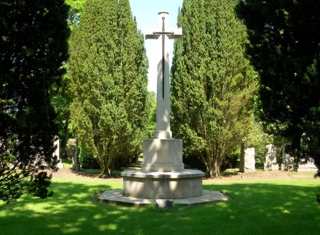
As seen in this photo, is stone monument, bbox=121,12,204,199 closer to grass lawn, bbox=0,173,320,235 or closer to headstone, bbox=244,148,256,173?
grass lawn, bbox=0,173,320,235

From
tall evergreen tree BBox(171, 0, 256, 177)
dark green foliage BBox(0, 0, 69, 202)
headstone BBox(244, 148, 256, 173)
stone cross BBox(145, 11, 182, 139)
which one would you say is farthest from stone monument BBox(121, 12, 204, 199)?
headstone BBox(244, 148, 256, 173)

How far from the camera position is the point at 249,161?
19.4 meters

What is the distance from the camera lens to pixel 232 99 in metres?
15.9

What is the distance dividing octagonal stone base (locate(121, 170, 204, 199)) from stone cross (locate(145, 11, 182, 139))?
132cm

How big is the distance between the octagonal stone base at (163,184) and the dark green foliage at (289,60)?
3.84 meters

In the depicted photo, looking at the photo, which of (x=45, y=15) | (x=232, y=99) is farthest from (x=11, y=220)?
(x=232, y=99)

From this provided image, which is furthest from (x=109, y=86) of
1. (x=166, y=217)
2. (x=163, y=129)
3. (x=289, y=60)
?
(x=289, y=60)

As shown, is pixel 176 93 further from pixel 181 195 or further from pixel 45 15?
pixel 45 15

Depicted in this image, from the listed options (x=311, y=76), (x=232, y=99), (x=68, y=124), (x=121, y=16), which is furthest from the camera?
(x=68, y=124)

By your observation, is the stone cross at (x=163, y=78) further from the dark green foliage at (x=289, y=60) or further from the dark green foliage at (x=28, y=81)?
the dark green foliage at (x=28, y=81)

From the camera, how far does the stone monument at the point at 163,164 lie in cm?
873

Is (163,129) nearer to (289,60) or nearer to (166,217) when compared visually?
(166,217)

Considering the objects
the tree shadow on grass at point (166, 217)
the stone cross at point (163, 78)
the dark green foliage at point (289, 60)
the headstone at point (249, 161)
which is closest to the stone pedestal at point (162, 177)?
the stone cross at point (163, 78)

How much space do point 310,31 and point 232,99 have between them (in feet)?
37.0
